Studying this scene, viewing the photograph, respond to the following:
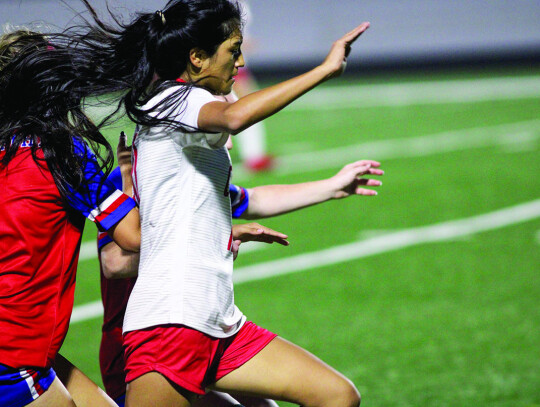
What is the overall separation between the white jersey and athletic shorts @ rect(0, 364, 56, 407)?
0.34m

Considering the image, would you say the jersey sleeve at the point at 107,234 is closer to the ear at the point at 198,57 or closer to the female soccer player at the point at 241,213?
the female soccer player at the point at 241,213

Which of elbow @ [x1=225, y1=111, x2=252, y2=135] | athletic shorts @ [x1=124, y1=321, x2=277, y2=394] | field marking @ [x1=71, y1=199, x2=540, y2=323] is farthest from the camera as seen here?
field marking @ [x1=71, y1=199, x2=540, y2=323]

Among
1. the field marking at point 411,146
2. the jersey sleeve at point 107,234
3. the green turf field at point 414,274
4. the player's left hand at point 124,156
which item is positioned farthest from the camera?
the field marking at point 411,146

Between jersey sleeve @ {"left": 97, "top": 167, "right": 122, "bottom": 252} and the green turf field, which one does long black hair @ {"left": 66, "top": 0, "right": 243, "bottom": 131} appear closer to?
jersey sleeve @ {"left": 97, "top": 167, "right": 122, "bottom": 252}

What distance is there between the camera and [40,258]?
2752 mm

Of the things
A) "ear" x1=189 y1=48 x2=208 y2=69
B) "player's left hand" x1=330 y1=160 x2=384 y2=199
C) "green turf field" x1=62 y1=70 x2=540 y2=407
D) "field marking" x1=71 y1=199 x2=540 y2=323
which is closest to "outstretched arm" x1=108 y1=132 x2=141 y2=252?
"ear" x1=189 y1=48 x2=208 y2=69

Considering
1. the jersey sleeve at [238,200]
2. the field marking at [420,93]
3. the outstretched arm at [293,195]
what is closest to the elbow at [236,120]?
the jersey sleeve at [238,200]

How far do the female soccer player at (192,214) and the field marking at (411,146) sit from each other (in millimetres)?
8787

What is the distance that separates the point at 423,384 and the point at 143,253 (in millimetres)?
2791

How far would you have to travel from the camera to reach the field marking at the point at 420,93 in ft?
62.8

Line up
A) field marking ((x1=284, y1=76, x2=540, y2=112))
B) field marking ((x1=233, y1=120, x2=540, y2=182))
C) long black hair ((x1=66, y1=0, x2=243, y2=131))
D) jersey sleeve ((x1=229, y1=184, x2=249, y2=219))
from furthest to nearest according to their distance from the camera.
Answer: field marking ((x1=284, y1=76, x2=540, y2=112)), field marking ((x1=233, y1=120, x2=540, y2=182)), jersey sleeve ((x1=229, y1=184, x2=249, y2=219)), long black hair ((x1=66, y1=0, x2=243, y2=131))

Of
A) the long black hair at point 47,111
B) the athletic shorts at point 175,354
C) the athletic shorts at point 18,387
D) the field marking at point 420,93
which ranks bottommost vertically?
the field marking at point 420,93

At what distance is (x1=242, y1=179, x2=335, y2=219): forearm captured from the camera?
11.7 feet

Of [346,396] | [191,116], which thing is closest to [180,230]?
[191,116]
